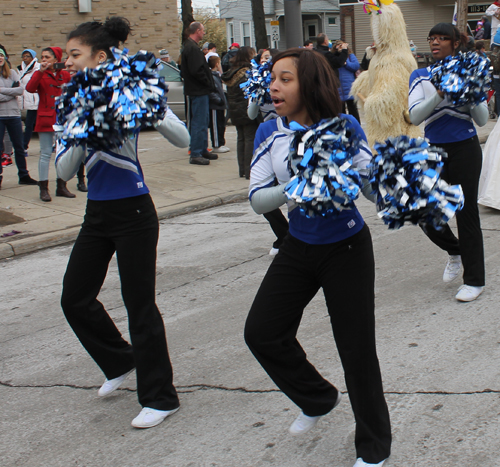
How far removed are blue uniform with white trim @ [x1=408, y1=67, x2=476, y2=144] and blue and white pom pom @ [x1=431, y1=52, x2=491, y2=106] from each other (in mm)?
82

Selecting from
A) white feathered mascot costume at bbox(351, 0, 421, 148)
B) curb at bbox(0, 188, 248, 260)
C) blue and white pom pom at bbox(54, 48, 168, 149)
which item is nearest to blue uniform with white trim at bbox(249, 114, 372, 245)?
→ blue and white pom pom at bbox(54, 48, 168, 149)

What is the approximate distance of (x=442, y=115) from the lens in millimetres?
4879

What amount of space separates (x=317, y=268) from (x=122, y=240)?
105cm

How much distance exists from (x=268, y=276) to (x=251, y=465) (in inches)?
33.5

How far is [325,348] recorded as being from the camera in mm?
4316

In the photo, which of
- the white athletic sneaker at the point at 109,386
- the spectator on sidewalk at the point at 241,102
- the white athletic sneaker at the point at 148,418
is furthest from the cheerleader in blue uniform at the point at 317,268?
the spectator on sidewalk at the point at 241,102

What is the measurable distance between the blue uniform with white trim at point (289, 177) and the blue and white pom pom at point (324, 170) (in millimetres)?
139

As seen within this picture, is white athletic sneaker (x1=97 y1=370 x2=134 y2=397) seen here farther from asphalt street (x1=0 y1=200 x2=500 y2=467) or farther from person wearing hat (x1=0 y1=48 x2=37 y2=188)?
person wearing hat (x1=0 y1=48 x2=37 y2=188)

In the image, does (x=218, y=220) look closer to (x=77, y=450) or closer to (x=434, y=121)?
(x=434, y=121)

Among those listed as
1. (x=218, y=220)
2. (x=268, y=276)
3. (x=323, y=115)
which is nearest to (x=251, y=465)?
(x=268, y=276)

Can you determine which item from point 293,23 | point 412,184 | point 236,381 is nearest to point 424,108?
point 236,381

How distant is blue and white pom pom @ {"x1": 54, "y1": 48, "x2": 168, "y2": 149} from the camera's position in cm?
314

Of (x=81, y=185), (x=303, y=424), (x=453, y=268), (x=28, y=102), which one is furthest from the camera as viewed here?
(x=28, y=102)

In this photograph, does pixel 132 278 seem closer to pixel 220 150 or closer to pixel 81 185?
pixel 81 185
